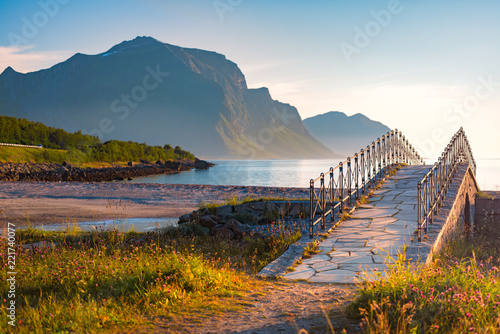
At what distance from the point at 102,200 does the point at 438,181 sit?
53.6 feet

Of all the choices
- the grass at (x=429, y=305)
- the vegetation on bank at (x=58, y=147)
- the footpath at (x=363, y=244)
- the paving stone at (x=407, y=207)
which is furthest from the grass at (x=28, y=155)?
the grass at (x=429, y=305)

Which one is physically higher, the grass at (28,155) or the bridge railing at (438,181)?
the grass at (28,155)

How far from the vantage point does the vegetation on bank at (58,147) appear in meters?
61.9

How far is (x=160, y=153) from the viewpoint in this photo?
3989 inches

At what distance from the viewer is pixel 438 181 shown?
1098 cm

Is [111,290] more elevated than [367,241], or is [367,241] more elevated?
[367,241]

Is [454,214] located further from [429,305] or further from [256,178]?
[256,178]

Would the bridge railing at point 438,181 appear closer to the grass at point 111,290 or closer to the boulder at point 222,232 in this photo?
the grass at point 111,290

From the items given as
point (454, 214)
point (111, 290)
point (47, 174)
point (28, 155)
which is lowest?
point (111, 290)

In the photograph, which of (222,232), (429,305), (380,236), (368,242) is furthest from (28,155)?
(429,305)

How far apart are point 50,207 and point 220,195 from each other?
9821 mm

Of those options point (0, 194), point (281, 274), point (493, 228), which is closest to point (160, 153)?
point (0, 194)

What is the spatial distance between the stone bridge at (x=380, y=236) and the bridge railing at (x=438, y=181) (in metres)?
A: 0.03

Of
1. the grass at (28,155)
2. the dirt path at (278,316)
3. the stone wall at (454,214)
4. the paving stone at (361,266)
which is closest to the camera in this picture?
the dirt path at (278,316)
